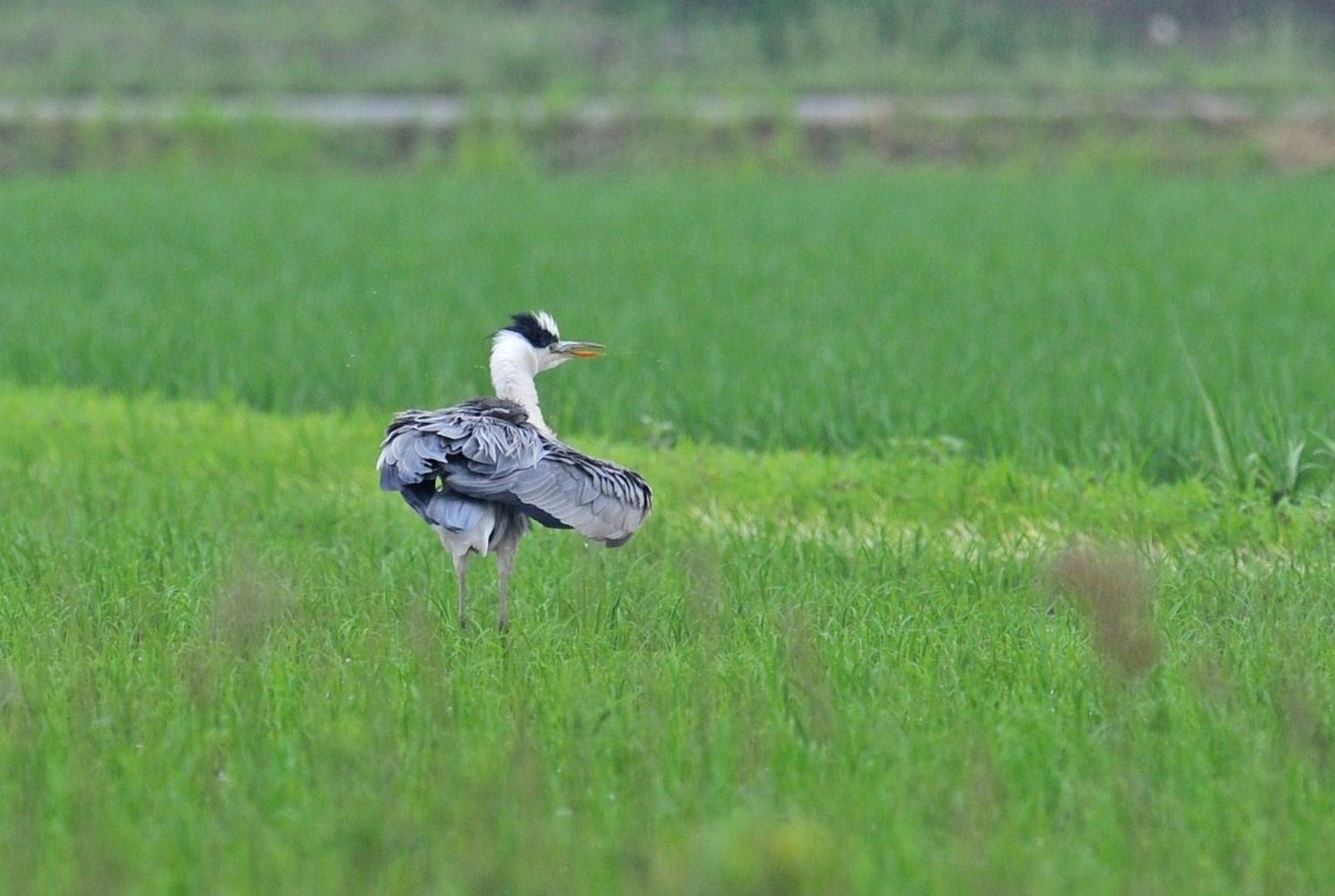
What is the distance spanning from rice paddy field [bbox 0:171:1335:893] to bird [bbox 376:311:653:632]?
260mm

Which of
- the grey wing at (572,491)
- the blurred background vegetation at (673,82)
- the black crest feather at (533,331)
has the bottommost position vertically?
the blurred background vegetation at (673,82)

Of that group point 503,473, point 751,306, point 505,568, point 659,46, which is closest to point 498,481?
point 503,473

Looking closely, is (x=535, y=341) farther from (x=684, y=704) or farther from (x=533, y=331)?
(x=684, y=704)

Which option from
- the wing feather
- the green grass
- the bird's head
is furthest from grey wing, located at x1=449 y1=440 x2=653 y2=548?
the green grass

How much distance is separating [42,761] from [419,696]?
0.72 m

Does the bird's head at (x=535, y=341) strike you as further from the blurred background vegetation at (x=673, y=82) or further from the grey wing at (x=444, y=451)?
the blurred background vegetation at (x=673, y=82)

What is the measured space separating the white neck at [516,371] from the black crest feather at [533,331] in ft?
0.08

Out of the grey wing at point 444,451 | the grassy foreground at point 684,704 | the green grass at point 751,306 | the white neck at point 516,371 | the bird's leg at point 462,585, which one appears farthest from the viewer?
the green grass at point 751,306

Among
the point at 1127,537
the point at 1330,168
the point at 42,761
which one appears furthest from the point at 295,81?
the point at 42,761

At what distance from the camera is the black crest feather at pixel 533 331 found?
534cm

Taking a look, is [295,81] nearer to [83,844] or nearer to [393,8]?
[393,8]

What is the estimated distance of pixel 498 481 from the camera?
4.66 m

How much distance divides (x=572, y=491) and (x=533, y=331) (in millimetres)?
738

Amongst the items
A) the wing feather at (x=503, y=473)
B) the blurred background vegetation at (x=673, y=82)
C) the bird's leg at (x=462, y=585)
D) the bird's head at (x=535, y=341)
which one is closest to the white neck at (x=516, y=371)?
the bird's head at (x=535, y=341)
